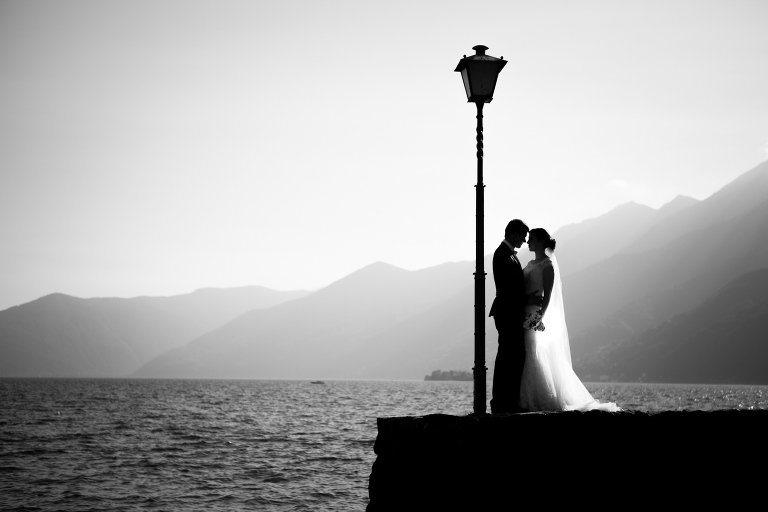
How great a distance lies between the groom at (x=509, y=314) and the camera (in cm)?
1048

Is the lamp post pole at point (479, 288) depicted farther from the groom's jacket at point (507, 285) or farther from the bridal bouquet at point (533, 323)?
the bridal bouquet at point (533, 323)

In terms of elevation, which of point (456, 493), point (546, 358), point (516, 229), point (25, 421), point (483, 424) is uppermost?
point (516, 229)

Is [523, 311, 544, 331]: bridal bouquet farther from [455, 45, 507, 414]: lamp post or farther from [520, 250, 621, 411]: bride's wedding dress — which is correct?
[455, 45, 507, 414]: lamp post

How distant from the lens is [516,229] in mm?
10828

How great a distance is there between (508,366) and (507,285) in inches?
46.3

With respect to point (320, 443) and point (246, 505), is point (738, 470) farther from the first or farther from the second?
point (320, 443)

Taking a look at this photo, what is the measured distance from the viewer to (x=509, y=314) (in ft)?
35.3

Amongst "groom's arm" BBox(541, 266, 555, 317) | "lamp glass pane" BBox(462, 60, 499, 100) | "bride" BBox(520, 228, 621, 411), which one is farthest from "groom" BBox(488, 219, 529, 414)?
"lamp glass pane" BBox(462, 60, 499, 100)

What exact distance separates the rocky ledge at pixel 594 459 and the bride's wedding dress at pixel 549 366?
172 centimetres

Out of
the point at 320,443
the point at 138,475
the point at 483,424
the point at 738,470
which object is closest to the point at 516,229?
the point at 483,424

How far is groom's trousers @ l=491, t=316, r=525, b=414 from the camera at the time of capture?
1041 cm

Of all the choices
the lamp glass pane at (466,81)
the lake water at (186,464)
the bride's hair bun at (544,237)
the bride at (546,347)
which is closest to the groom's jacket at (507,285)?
the bride at (546,347)

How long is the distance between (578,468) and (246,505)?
20.0m

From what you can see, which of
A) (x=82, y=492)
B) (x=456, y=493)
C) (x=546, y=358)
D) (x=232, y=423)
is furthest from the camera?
(x=232, y=423)
